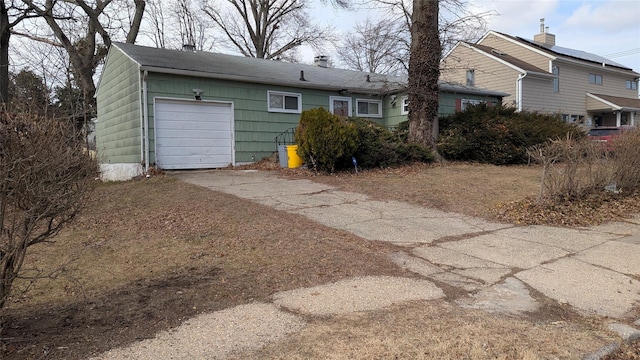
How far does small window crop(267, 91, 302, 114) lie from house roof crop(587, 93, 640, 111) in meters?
23.7

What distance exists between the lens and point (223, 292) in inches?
155

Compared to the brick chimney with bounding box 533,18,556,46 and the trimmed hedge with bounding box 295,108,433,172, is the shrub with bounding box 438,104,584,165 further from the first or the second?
the brick chimney with bounding box 533,18,556,46

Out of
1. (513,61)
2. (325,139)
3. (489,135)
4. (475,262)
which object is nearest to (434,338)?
(475,262)

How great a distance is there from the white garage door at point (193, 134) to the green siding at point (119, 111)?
2.21 ft

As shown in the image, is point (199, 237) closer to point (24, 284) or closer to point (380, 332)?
point (24, 284)

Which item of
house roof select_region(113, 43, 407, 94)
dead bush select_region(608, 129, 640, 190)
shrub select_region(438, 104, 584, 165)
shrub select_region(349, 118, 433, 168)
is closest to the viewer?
dead bush select_region(608, 129, 640, 190)

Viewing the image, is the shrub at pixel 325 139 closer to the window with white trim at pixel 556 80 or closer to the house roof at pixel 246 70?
the house roof at pixel 246 70

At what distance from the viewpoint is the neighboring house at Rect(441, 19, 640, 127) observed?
83.7ft

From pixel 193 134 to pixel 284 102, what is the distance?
3.63 meters

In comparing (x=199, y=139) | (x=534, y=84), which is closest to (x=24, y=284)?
(x=199, y=139)

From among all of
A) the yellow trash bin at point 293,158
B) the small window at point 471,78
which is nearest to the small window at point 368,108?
the yellow trash bin at point 293,158

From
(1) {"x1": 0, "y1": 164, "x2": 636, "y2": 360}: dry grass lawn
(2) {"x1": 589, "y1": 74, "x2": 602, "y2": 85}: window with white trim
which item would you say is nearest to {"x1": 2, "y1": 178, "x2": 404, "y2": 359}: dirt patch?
(1) {"x1": 0, "y1": 164, "x2": 636, "y2": 360}: dry grass lawn

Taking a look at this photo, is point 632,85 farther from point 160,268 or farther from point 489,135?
point 160,268

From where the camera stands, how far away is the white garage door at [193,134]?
12.9 meters
